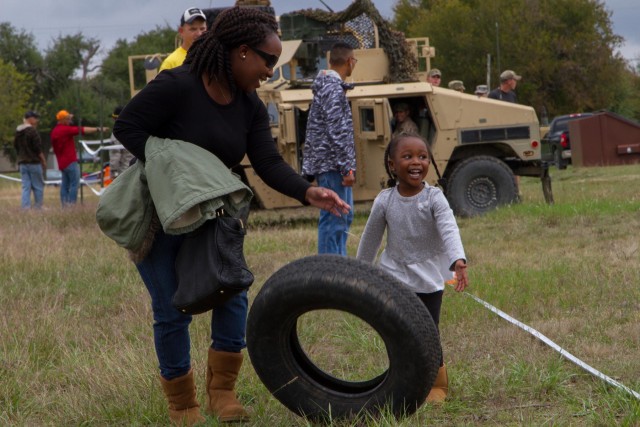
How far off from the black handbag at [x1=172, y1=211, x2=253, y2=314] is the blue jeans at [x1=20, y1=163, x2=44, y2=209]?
14.0 metres

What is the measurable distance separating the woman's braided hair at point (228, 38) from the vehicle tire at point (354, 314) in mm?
795

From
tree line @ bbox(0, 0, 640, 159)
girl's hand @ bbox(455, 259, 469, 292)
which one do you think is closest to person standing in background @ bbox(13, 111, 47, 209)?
girl's hand @ bbox(455, 259, 469, 292)

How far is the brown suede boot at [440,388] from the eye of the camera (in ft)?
15.7

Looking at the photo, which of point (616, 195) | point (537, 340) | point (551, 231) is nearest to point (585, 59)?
point (616, 195)

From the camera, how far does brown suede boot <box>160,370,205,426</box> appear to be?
177 inches

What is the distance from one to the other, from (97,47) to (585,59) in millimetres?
41633

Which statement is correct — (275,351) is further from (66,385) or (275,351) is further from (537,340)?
(537,340)

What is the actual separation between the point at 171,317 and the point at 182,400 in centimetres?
36

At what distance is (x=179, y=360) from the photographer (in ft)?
14.7

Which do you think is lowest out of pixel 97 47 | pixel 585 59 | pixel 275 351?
pixel 275 351

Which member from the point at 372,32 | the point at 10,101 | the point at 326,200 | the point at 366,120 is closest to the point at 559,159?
the point at 372,32

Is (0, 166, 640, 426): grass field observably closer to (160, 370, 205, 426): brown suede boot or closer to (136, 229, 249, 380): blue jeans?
(160, 370, 205, 426): brown suede boot

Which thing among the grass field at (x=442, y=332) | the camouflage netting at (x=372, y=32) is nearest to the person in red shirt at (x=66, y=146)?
the camouflage netting at (x=372, y=32)

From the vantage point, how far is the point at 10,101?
55.9m
